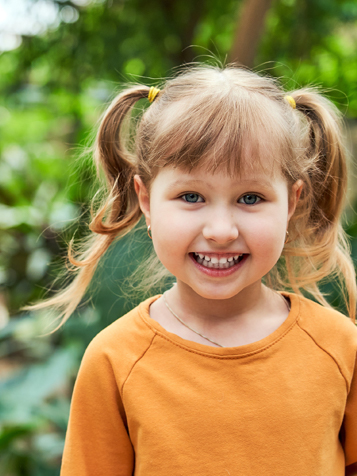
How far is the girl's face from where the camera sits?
0.88 meters

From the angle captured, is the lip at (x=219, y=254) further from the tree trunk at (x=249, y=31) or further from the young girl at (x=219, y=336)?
the tree trunk at (x=249, y=31)

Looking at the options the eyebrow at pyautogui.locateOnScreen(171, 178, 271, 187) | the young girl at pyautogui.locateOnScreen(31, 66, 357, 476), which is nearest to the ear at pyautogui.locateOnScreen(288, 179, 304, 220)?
the young girl at pyautogui.locateOnScreen(31, 66, 357, 476)

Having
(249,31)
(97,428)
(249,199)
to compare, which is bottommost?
(97,428)

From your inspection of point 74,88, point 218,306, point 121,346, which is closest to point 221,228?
point 218,306

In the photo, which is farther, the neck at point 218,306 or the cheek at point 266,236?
the neck at point 218,306

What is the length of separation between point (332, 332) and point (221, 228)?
356mm

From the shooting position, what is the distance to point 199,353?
0.96 meters

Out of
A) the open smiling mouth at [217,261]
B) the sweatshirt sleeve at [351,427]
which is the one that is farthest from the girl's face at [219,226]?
the sweatshirt sleeve at [351,427]

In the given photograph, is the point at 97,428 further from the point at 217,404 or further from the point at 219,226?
the point at 219,226

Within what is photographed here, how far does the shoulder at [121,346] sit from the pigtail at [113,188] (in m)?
0.16

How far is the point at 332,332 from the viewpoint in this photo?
3.30 feet

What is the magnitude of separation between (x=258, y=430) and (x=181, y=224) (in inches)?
16.5

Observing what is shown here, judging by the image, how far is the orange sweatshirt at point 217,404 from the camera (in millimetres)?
916

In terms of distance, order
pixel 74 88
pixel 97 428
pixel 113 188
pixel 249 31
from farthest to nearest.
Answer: pixel 74 88
pixel 249 31
pixel 113 188
pixel 97 428
